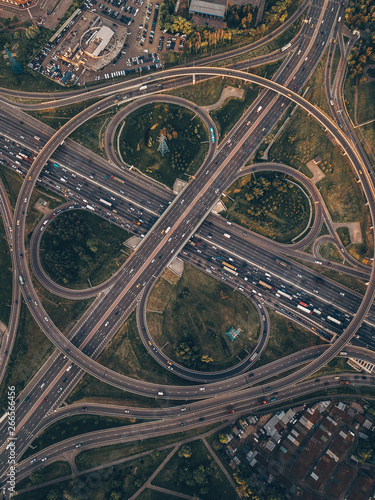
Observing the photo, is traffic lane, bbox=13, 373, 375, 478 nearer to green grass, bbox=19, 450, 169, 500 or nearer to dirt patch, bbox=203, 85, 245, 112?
green grass, bbox=19, 450, 169, 500

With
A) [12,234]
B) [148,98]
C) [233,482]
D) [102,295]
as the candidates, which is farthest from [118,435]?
[148,98]

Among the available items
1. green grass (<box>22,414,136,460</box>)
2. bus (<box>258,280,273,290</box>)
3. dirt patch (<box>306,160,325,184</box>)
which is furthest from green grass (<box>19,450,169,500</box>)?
dirt patch (<box>306,160,325,184</box>)

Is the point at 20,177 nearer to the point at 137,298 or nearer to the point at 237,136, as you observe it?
the point at 137,298

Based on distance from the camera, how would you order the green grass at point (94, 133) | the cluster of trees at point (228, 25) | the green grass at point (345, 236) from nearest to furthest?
the cluster of trees at point (228, 25) < the green grass at point (345, 236) < the green grass at point (94, 133)

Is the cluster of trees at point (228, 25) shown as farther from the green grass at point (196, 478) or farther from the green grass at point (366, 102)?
the green grass at point (196, 478)

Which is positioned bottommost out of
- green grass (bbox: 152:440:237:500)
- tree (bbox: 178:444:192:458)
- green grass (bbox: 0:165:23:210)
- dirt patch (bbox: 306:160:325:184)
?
green grass (bbox: 152:440:237:500)

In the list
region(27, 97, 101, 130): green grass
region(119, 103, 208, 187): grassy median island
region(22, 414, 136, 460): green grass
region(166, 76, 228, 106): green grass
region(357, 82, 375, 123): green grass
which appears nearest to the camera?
region(22, 414, 136, 460): green grass

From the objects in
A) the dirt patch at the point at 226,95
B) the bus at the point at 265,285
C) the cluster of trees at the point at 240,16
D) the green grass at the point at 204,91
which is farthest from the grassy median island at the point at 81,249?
the cluster of trees at the point at 240,16
